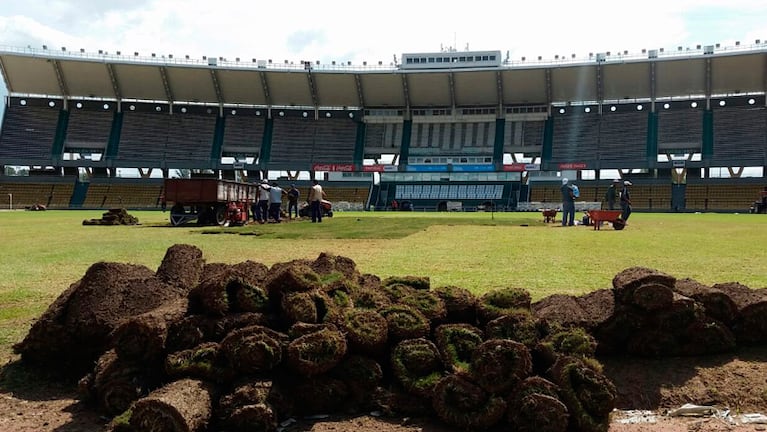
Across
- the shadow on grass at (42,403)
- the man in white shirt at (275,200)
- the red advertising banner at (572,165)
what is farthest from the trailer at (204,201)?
the red advertising banner at (572,165)

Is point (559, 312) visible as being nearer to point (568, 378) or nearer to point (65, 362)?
point (568, 378)

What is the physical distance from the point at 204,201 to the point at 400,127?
4767cm

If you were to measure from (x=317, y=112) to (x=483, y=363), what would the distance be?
65.8 meters

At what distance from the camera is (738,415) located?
3459mm

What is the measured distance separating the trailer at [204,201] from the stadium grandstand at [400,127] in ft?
117

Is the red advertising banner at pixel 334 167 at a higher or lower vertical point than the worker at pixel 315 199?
higher

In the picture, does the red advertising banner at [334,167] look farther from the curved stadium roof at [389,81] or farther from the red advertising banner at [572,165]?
the red advertising banner at [572,165]

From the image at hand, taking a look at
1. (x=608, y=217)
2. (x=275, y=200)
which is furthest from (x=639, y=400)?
Result: (x=275, y=200)

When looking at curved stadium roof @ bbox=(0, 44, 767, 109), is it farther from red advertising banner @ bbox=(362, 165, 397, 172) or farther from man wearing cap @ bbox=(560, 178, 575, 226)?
man wearing cap @ bbox=(560, 178, 575, 226)

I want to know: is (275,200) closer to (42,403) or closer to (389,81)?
(42,403)

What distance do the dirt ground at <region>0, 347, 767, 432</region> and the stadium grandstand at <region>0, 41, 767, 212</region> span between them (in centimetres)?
5410

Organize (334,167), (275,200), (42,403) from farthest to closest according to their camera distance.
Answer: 1. (334,167)
2. (275,200)
3. (42,403)

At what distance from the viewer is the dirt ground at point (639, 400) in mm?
3336

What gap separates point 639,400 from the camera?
3730 mm
